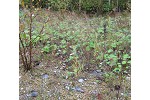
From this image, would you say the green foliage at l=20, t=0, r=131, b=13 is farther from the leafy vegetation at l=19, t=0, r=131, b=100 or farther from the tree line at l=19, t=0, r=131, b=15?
the leafy vegetation at l=19, t=0, r=131, b=100

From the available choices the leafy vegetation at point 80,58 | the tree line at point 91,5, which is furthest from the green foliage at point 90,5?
the leafy vegetation at point 80,58

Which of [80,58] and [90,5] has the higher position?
[90,5]

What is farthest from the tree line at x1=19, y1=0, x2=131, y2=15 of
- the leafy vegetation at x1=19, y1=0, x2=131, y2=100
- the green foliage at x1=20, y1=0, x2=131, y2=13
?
the leafy vegetation at x1=19, y1=0, x2=131, y2=100

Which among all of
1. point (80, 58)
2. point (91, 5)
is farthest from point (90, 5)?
point (80, 58)

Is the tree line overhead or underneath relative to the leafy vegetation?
overhead

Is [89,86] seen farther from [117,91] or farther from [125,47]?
[125,47]

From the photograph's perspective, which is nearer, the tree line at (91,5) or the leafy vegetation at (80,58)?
the leafy vegetation at (80,58)

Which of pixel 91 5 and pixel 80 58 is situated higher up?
pixel 91 5

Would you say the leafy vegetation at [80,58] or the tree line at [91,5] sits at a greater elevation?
the tree line at [91,5]

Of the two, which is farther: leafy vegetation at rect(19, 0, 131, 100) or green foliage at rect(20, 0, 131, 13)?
green foliage at rect(20, 0, 131, 13)

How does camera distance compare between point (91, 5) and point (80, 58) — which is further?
point (91, 5)

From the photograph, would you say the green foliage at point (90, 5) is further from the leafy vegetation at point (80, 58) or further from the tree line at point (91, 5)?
the leafy vegetation at point (80, 58)

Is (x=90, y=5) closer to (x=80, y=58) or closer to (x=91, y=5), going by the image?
(x=91, y=5)
